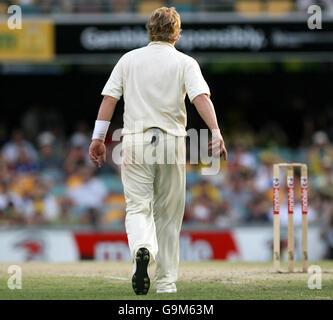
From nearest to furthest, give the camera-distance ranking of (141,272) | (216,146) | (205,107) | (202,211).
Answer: (141,272) < (216,146) < (205,107) < (202,211)

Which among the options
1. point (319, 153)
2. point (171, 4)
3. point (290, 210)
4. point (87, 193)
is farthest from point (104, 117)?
point (319, 153)

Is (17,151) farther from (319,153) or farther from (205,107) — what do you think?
(205,107)

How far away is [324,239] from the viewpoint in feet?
45.9

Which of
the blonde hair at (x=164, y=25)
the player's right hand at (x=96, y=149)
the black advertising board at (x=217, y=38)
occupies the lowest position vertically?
the player's right hand at (x=96, y=149)

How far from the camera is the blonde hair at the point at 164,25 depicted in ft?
23.6

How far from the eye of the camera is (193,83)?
7.11 meters

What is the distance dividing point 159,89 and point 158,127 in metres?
0.29

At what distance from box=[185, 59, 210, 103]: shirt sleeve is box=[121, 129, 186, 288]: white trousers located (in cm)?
37

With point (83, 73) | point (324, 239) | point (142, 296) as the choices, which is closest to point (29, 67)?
point (83, 73)

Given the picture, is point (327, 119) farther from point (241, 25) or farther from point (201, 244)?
point (201, 244)

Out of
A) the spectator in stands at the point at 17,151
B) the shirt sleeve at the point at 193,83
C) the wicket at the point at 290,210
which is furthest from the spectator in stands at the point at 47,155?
the shirt sleeve at the point at 193,83

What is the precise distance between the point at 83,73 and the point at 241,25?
5328 mm

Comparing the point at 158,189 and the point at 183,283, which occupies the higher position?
the point at 158,189

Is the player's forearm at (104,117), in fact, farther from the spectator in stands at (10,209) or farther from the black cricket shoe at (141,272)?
the spectator in stands at (10,209)
